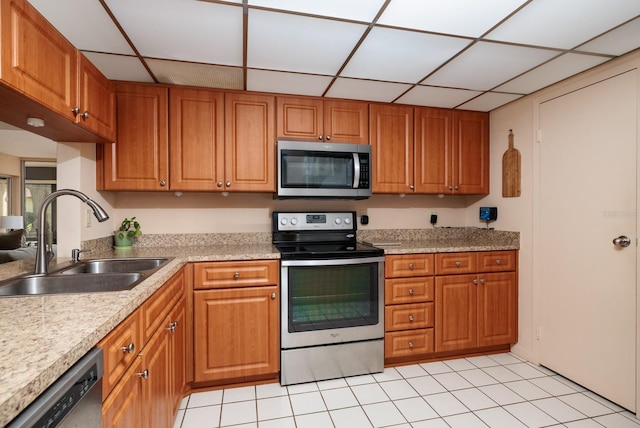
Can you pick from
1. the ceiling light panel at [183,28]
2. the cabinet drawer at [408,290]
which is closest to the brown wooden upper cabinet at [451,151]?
the cabinet drawer at [408,290]

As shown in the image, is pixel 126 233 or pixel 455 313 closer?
pixel 126 233

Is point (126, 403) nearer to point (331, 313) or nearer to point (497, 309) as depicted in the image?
point (331, 313)

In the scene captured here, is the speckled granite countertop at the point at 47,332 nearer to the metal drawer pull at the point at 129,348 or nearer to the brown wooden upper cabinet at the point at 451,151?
the metal drawer pull at the point at 129,348

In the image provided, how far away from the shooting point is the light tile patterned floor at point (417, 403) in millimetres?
1752

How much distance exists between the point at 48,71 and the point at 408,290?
241 centimetres

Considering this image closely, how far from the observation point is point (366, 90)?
7.84 ft

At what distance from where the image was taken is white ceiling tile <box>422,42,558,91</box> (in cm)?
180

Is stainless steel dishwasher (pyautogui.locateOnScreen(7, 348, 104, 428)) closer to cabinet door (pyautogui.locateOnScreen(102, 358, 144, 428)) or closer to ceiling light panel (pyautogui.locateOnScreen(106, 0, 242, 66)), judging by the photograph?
cabinet door (pyautogui.locateOnScreen(102, 358, 144, 428))

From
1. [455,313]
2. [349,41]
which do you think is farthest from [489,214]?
[349,41]

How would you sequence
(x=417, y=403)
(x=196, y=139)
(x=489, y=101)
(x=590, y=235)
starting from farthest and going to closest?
(x=489, y=101)
(x=196, y=139)
(x=590, y=235)
(x=417, y=403)

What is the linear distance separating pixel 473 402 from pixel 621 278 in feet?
3.77

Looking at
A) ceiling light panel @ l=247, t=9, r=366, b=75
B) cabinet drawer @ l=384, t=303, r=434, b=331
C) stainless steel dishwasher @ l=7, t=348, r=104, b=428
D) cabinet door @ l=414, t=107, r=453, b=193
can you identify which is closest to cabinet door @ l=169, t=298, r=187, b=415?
stainless steel dishwasher @ l=7, t=348, r=104, b=428

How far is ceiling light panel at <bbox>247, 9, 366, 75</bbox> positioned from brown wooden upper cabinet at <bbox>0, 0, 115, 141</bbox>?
85cm

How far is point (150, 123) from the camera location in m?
2.21
